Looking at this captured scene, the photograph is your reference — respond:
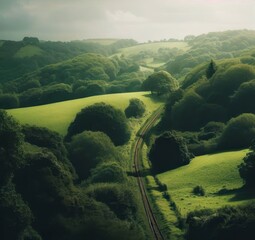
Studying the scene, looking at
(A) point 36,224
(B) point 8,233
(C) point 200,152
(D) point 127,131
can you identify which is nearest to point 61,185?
(A) point 36,224

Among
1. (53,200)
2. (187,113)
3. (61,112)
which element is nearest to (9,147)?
(53,200)

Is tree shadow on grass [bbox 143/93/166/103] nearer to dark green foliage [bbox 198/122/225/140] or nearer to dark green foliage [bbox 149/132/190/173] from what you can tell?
dark green foliage [bbox 198/122/225/140]

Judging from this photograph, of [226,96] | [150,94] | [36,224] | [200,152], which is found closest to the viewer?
[36,224]

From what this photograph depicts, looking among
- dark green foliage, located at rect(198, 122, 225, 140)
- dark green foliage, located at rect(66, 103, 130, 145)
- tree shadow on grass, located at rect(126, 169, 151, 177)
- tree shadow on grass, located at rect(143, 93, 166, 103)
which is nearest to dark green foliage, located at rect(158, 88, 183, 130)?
dark green foliage, located at rect(66, 103, 130, 145)

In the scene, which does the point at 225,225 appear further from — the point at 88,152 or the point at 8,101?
the point at 8,101

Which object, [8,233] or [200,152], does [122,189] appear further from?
[200,152]

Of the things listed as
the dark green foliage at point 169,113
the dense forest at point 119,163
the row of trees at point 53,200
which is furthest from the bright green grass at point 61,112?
the row of trees at point 53,200

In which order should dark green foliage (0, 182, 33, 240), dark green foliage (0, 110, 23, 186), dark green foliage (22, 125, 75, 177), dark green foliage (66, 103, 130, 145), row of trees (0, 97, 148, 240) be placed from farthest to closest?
dark green foliage (66, 103, 130, 145) → dark green foliage (22, 125, 75, 177) → dark green foliage (0, 110, 23, 186) → row of trees (0, 97, 148, 240) → dark green foliage (0, 182, 33, 240)
